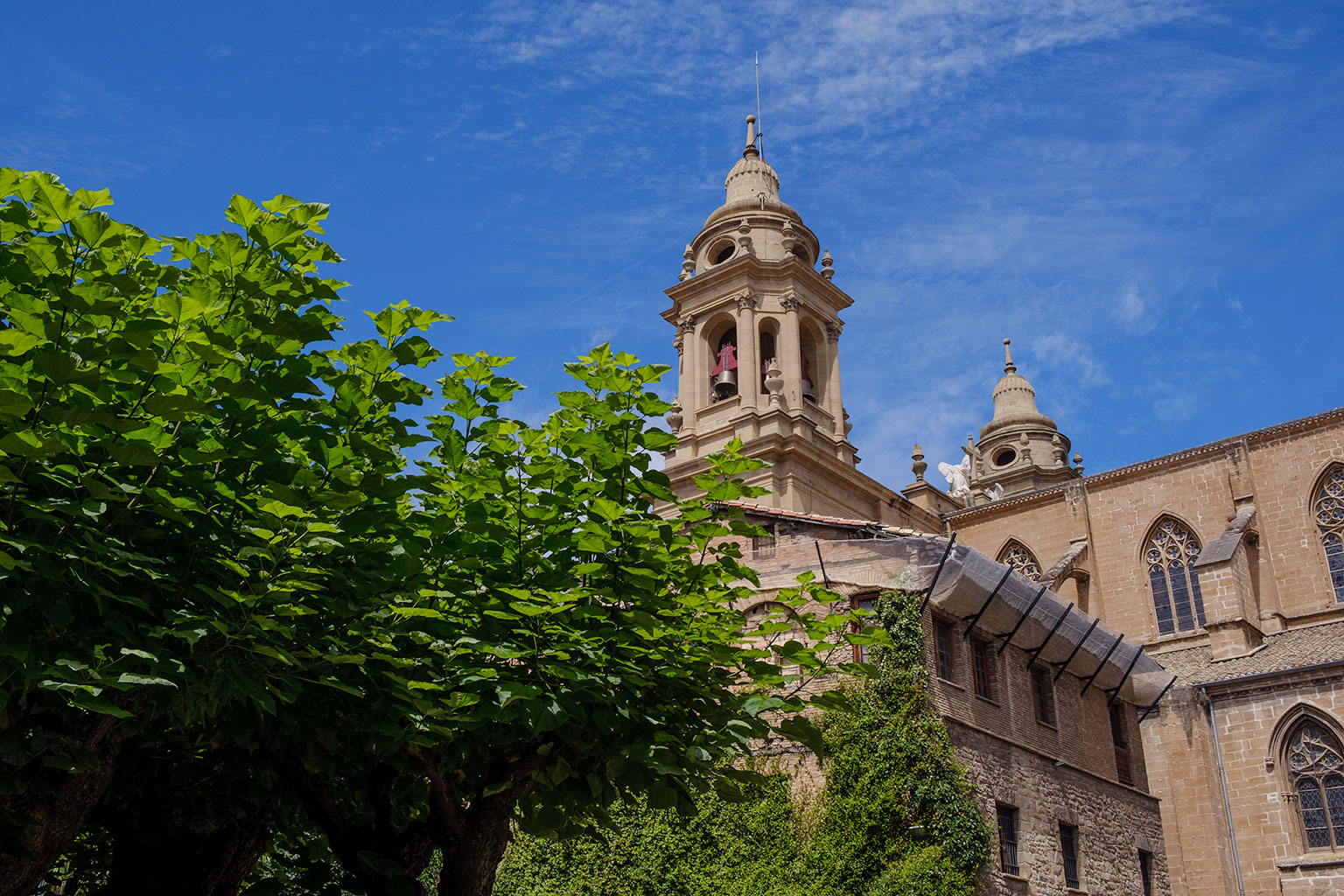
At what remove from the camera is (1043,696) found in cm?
2480

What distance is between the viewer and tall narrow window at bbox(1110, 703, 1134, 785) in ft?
90.0

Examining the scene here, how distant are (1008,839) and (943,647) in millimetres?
3547

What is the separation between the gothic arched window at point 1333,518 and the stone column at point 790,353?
15.1 m

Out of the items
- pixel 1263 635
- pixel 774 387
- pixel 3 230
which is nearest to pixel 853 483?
pixel 774 387

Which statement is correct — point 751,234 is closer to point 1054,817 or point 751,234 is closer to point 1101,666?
point 1101,666

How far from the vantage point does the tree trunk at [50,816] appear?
26.2ft

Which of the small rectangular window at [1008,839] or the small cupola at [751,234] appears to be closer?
the small rectangular window at [1008,839]

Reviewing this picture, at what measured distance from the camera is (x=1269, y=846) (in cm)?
2880

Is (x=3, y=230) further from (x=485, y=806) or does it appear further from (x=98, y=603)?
(x=485, y=806)

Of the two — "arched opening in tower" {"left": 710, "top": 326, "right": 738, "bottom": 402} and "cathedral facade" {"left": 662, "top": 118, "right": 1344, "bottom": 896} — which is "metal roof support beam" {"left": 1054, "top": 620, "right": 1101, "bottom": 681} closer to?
"cathedral facade" {"left": 662, "top": 118, "right": 1344, "bottom": 896}

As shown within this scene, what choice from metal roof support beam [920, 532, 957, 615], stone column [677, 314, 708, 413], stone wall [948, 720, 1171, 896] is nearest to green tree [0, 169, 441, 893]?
metal roof support beam [920, 532, 957, 615]

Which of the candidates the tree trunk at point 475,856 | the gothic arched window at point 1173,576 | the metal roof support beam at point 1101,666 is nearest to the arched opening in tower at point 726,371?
the gothic arched window at point 1173,576

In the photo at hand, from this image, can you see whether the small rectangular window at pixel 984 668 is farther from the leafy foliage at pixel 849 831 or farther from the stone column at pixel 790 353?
the stone column at pixel 790 353

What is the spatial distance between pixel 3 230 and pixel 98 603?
96.5 inches
